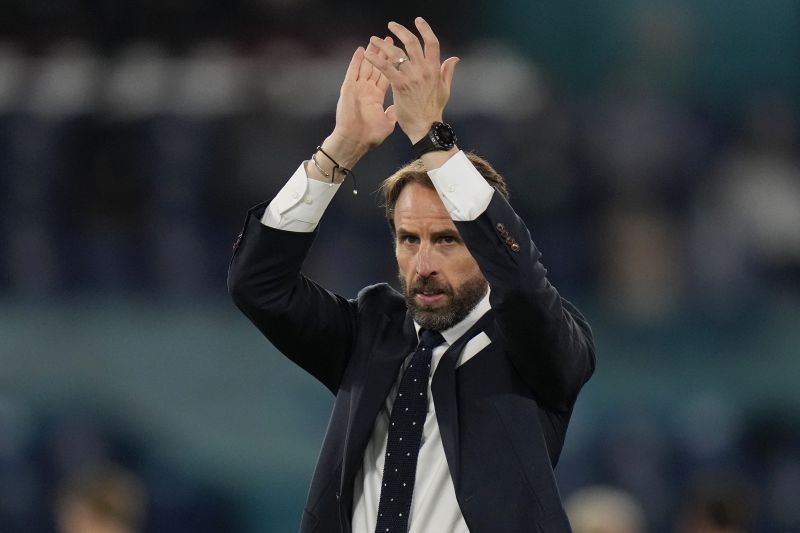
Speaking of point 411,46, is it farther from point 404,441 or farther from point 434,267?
point 404,441

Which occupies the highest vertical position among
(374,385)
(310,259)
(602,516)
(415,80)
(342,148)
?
(415,80)

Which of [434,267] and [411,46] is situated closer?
[411,46]

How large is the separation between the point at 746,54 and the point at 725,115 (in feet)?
4.40

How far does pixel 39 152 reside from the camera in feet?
23.6

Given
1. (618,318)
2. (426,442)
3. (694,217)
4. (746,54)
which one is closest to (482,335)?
(426,442)

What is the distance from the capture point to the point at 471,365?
2750mm

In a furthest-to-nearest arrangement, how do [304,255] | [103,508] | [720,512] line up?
[720,512] < [103,508] < [304,255]

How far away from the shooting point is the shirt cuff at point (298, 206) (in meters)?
2.82

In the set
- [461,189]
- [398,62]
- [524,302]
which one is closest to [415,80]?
[398,62]

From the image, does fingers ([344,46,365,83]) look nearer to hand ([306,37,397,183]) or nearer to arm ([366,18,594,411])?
hand ([306,37,397,183])

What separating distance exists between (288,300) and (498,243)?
0.51 meters

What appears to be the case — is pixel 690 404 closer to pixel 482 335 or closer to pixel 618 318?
pixel 618 318

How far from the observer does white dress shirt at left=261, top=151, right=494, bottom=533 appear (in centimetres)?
260

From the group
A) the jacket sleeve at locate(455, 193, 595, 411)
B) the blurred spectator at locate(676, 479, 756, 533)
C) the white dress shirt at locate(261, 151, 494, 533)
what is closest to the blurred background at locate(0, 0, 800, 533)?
the blurred spectator at locate(676, 479, 756, 533)
